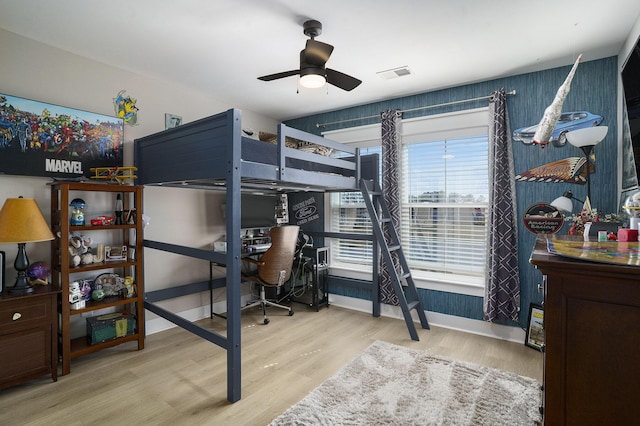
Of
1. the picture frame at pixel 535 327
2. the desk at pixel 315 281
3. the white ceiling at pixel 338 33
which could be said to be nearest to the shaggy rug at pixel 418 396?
the picture frame at pixel 535 327

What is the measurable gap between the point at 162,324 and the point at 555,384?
3.25 metres

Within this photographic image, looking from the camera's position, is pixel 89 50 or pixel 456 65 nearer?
pixel 89 50

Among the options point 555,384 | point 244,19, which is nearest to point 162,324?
point 244,19

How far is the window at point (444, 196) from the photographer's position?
3232mm

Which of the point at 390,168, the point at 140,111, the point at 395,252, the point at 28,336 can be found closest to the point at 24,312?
the point at 28,336

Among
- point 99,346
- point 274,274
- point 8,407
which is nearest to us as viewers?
point 8,407

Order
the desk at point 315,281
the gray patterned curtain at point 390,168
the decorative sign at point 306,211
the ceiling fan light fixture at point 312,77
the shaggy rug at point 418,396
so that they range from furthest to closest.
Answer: the decorative sign at point 306,211 < the desk at point 315,281 < the gray patterned curtain at point 390,168 < the ceiling fan light fixture at point 312,77 < the shaggy rug at point 418,396

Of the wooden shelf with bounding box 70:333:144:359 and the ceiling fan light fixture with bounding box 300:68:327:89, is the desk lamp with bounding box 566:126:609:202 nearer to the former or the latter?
the ceiling fan light fixture with bounding box 300:68:327:89

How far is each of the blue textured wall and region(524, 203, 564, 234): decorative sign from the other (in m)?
0.12

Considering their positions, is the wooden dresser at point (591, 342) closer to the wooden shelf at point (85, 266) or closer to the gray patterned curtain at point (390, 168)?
the gray patterned curtain at point (390, 168)

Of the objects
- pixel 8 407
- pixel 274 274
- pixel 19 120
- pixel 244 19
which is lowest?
pixel 8 407

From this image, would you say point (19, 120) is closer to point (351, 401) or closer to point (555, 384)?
point (351, 401)

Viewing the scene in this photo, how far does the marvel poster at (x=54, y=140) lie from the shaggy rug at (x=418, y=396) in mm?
2510

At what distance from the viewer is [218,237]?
3.83 metres
